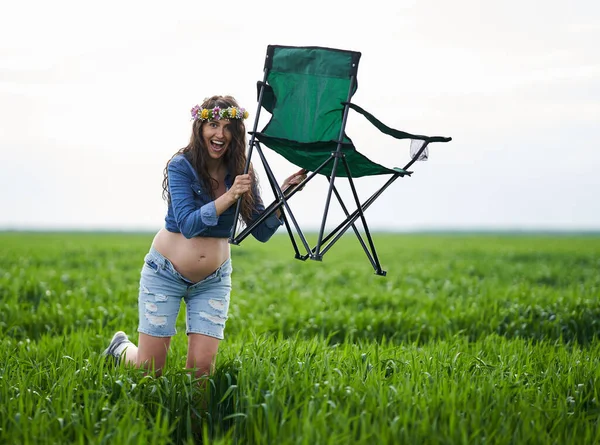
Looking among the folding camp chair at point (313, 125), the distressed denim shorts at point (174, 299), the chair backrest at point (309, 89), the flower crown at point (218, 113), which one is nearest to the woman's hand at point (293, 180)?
the folding camp chair at point (313, 125)

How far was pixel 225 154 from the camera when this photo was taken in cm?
426

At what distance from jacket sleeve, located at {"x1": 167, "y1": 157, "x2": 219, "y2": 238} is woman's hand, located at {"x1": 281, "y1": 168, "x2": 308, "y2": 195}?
490 mm

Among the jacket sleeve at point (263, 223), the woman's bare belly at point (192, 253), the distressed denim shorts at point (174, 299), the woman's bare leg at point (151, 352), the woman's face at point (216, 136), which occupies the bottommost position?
the woman's bare leg at point (151, 352)

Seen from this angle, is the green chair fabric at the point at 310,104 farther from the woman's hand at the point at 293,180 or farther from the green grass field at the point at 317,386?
the green grass field at the point at 317,386

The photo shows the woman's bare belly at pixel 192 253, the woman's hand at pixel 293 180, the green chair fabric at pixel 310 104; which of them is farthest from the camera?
the woman's bare belly at pixel 192 253

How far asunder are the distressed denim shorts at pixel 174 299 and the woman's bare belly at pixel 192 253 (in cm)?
4

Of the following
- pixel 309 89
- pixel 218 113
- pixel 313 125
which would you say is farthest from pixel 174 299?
pixel 309 89

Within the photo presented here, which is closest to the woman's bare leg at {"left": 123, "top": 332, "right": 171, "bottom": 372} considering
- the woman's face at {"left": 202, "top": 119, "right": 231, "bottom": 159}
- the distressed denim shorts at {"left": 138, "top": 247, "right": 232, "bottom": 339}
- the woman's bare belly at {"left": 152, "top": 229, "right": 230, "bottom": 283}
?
the distressed denim shorts at {"left": 138, "top": 247, "right": 232, "bottom": 339}

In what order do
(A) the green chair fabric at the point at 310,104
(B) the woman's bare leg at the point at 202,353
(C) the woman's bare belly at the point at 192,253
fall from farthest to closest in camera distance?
(B) the woman's bare leg at the point at 202,353
(C) the woman's bare belly at the point at 192,253
(A) the green chair fabric at the point at 310,104

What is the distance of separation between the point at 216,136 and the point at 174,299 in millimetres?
1133

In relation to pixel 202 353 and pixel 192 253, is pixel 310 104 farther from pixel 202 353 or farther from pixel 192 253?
pixel 202 353

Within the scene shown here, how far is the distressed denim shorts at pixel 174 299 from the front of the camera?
4246 mm

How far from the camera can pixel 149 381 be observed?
3967 mm

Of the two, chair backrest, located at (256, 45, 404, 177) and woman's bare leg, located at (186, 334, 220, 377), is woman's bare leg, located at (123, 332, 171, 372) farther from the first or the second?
chair backrest, located at (256, 45, 404, 177)
